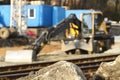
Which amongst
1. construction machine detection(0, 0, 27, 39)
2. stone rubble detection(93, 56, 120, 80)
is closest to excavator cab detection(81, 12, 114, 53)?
construction machine detection(0, 0, 27, 39)

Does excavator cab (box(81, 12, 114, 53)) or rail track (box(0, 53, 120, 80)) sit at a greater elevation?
rail track (box(0, 53, 120, 80))

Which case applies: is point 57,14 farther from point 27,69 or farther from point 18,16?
point 27,69

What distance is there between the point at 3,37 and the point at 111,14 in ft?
139

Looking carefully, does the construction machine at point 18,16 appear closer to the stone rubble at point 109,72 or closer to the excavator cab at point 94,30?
the excavator cab at point 94,30

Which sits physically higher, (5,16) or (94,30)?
(94,30)

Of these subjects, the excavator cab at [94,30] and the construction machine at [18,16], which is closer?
the excavator cab at [94,30]

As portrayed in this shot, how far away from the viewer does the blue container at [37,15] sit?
45.9 metres

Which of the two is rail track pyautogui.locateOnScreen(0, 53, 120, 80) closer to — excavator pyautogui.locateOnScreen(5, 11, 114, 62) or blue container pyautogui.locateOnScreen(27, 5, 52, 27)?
excavator pyautogui.locateOnScreen(5, 11, 114, 62)

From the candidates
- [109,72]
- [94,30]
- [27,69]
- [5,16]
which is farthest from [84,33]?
[5,16]

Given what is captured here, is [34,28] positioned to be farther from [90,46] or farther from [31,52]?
[31,52]

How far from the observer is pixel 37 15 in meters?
46.0

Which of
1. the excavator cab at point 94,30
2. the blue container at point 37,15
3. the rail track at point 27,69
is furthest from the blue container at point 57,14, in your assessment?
the rail track at point 27,69

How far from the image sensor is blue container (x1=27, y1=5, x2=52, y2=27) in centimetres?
4588

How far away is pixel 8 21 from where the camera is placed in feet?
154
